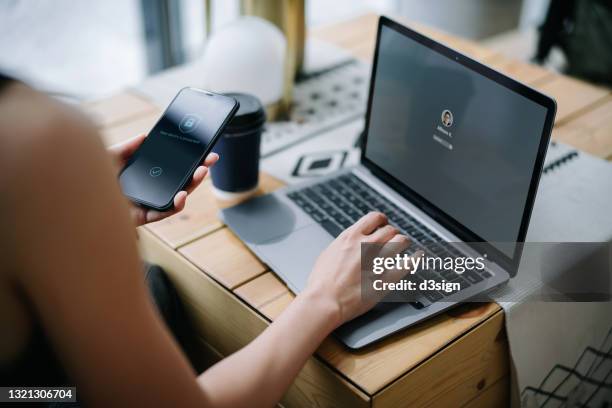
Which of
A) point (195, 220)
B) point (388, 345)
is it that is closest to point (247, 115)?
point (195, 220)

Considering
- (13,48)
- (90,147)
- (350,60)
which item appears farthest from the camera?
(13,48)

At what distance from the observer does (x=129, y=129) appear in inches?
50.4

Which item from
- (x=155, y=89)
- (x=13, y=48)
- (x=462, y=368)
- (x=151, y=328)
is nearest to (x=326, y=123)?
(x=155, y=89)

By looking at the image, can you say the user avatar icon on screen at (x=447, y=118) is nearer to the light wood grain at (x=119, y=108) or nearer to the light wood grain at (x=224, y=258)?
the light wood grain at (x=224, y=258)

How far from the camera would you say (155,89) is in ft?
4.71

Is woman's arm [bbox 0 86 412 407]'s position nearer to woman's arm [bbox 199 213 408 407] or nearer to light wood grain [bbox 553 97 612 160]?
woman's arm [bbox 199 213 408 407]

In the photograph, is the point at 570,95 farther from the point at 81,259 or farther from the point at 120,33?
the point at 120,33

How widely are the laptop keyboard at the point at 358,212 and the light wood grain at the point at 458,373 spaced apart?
78mm

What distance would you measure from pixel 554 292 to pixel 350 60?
0.86 metres

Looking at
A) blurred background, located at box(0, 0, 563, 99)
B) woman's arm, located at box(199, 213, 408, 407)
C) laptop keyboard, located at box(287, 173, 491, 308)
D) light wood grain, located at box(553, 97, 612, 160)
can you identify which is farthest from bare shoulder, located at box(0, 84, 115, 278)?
blurred background, located at box(0, 0, 563, 99)

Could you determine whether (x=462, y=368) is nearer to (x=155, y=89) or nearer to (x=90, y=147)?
(x=90, y=147)

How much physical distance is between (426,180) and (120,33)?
1963mm

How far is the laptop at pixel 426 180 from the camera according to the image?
812mm

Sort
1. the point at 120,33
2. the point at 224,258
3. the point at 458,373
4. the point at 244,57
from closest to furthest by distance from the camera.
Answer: the point at 458,373
the point at 224,258
the point at 244,57
the point at 120,33
